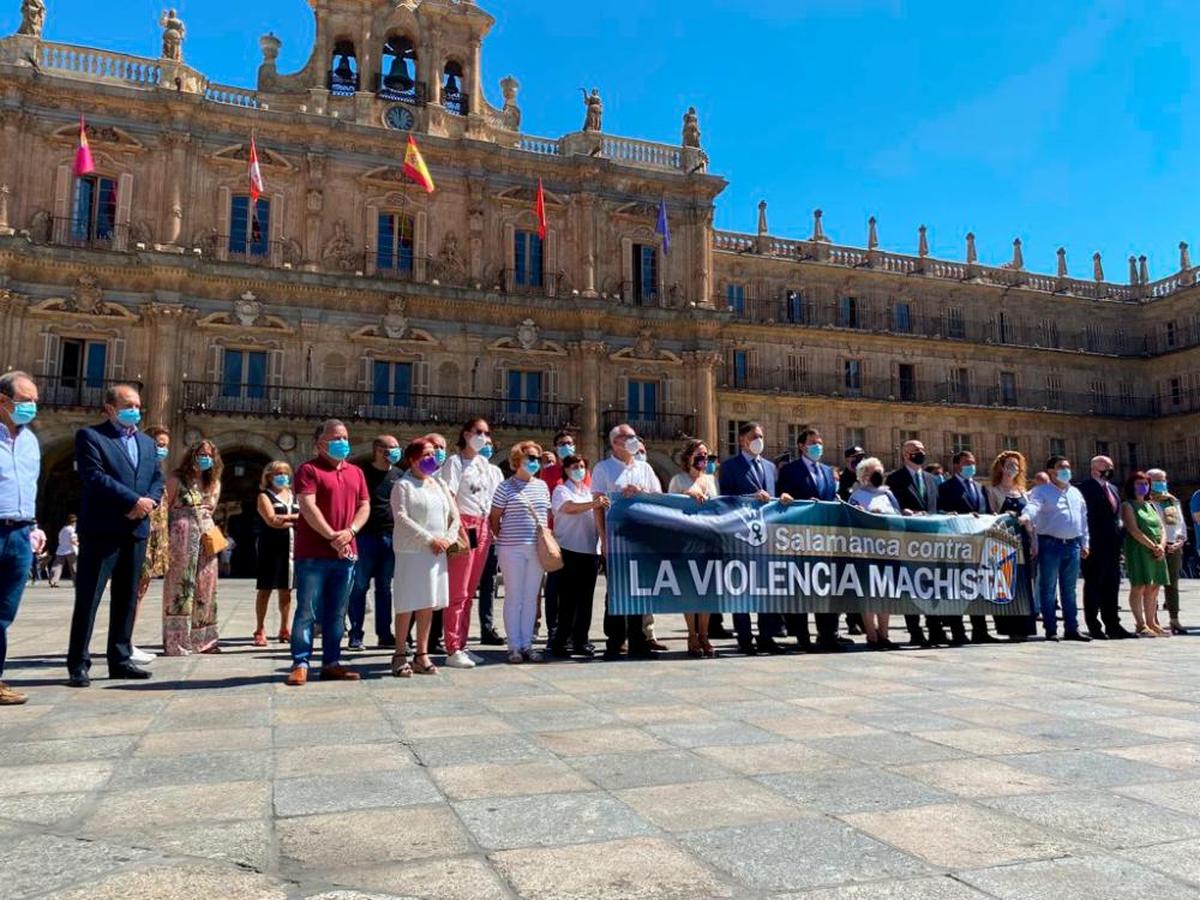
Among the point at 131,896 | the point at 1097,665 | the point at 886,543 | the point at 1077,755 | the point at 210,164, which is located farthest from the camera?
the point at 210,164

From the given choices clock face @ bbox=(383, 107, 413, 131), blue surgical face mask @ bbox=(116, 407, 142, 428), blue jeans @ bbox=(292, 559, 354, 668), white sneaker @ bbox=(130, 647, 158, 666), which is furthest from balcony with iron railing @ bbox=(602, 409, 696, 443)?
blue surgical face mask @ bbox=(116, 407, 142, 428)

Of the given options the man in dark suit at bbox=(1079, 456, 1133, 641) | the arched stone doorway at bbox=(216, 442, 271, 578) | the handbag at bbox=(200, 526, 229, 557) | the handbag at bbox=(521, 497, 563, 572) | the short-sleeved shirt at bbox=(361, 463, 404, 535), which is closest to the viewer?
the handbag at bbox=(521, 497, 563, 572)

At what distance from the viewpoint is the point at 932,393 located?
119ft

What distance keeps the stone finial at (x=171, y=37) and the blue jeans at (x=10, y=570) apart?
24294mm

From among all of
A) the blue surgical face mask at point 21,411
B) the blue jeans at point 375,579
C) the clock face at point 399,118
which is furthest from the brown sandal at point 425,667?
the clock face at point 399,118

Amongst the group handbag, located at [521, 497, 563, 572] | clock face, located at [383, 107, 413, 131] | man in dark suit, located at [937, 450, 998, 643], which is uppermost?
clock face, located at [383, 107, 413, 131]

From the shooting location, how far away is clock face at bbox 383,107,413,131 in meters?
26.8

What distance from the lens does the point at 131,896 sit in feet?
7.11

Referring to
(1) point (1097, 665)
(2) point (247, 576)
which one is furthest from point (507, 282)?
(1) point (1097, 665)

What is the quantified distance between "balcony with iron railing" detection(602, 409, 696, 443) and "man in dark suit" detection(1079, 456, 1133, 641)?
62.0 ft

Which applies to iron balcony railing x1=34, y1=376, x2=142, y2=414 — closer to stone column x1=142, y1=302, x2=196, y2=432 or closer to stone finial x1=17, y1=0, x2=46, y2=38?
stone column x1=142, y1=302, x2=196, y2=432

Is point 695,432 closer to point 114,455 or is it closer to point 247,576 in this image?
point 247,576

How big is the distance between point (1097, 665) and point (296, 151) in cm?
2497

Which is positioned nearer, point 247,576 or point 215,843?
point 215,843
